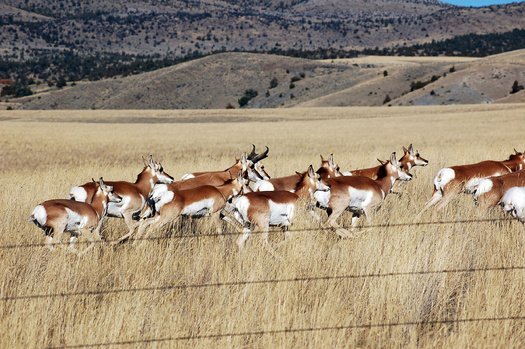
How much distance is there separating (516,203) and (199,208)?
5236 mm

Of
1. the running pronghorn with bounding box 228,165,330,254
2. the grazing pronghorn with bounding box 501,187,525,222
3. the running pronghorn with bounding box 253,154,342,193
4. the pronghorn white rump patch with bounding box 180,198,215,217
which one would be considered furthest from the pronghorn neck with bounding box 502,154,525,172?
the pronghorn white rump patch with bounding box 180,198,215,217

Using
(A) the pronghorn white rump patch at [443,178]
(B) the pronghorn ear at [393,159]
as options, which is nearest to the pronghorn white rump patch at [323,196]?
(B) the pronghorn ear at [393,159]

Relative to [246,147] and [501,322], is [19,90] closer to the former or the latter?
[246,147]

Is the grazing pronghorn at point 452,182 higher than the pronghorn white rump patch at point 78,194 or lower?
higher

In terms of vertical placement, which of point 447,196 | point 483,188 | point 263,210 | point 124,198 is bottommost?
point 124,198

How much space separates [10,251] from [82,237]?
154 cm

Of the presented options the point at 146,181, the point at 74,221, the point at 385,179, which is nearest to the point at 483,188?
the point at 385,179

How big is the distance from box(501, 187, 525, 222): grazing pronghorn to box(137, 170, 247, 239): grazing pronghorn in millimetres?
4799

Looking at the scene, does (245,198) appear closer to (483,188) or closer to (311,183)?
(311,183)

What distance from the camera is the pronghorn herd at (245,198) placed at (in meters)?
8.13

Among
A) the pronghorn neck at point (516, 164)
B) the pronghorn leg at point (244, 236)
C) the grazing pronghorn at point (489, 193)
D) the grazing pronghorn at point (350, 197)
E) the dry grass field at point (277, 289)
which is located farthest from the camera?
the pronghorn neck at point (516, 164)

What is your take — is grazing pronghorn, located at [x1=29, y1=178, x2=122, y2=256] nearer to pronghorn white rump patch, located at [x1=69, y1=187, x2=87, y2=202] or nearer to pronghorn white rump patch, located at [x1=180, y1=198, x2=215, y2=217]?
pronghorn white rump patch, located at [x1=69, y1=187, x2=87, y2=202]

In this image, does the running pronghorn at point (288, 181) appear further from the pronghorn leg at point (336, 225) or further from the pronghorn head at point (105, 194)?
the pronghorn head at point (105, 194)

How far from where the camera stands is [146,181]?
11.0 meters
